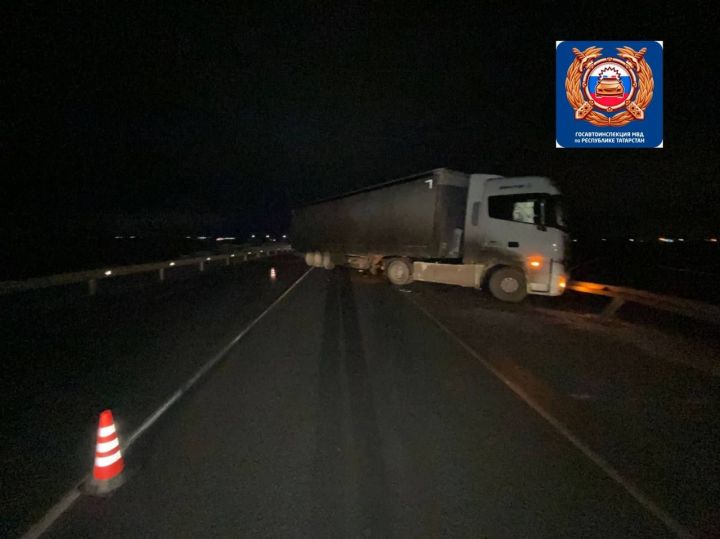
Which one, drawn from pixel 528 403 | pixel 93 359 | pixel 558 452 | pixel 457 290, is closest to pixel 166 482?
pixel 558 452

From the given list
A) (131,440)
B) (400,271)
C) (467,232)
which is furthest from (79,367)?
(400,271)

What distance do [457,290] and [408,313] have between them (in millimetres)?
7378

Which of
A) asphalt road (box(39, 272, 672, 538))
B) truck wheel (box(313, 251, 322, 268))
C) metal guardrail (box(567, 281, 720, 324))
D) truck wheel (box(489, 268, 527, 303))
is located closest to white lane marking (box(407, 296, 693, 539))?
asphalt road (box(39, 272, 672, 538))

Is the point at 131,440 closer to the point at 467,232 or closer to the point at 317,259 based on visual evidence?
the point at 467,232

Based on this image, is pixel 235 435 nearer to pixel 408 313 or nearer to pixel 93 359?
pixel 93 359

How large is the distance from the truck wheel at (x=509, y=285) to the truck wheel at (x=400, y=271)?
5.41 m

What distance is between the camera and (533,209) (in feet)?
55.3

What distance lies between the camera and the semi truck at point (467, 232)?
1669cm

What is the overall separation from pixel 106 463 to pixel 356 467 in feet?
6.72

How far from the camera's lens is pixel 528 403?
7.14 m

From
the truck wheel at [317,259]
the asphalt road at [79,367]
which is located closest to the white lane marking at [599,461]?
the asphalt road at [79,367]

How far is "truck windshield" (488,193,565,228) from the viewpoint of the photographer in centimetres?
1655

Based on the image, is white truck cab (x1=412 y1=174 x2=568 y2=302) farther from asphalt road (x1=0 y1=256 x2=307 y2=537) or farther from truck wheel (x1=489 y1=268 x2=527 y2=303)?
asphalt road (x1=0 y1=256 x2=307 y2=537)

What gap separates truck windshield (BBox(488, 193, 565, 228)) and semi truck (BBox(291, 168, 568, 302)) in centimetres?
3
